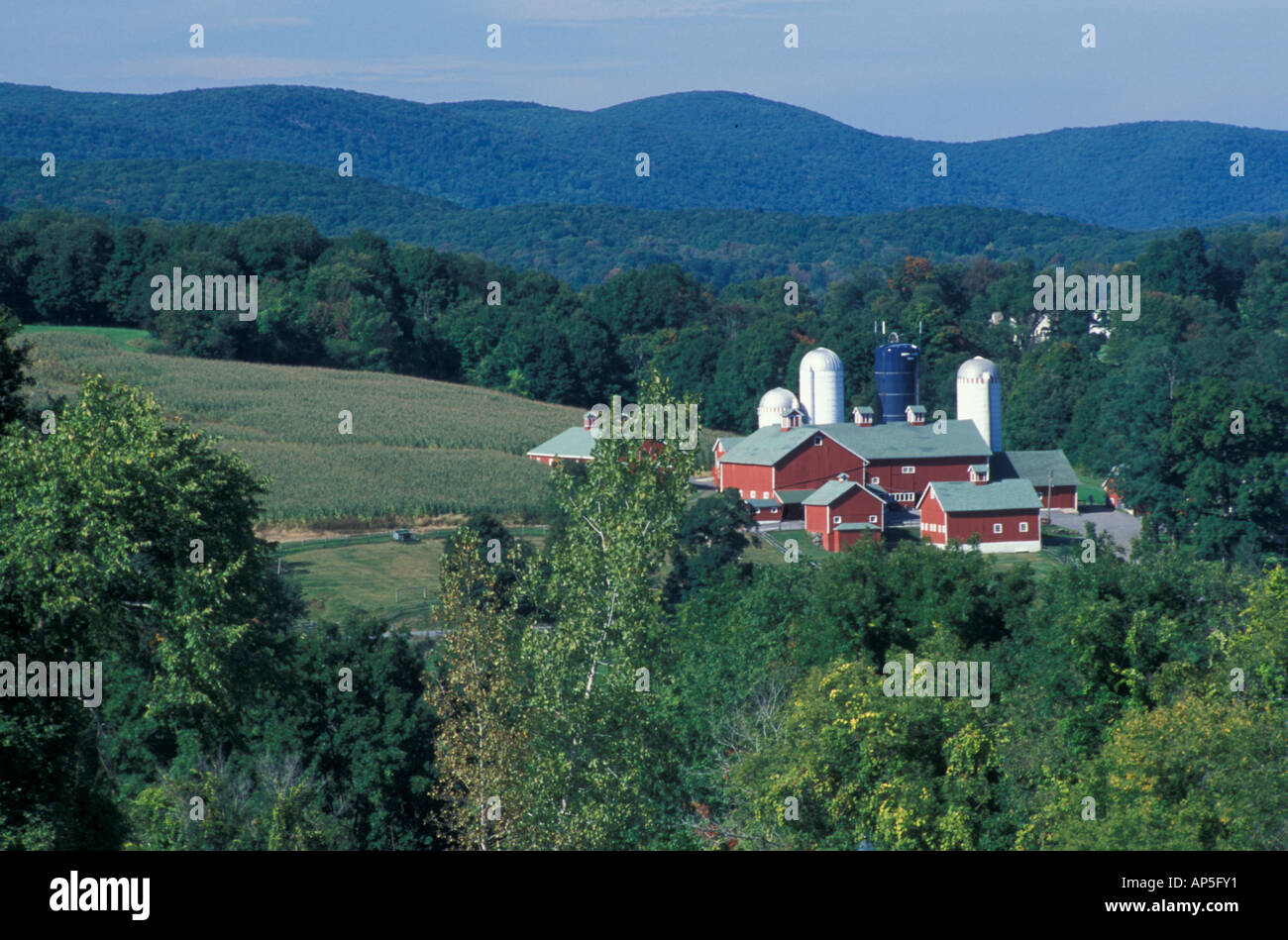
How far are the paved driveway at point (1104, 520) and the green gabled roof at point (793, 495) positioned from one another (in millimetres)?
11665

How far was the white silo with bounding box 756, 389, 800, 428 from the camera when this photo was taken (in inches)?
2889

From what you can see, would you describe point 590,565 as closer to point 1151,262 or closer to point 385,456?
point 385,456

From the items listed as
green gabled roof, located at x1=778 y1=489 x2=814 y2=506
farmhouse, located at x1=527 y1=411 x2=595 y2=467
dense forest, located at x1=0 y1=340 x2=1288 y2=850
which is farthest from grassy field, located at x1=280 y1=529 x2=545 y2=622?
farmhouse, located at x1=527 y1=411 x2=595 y2=467

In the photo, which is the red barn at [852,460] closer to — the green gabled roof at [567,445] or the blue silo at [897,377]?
the blue silo at [897,377]

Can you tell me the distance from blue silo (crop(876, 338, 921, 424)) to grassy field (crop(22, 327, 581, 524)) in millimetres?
18043

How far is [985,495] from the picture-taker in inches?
2411

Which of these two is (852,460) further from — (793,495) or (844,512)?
(844,512)

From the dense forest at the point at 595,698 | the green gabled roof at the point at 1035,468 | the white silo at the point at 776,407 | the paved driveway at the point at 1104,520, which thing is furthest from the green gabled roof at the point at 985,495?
the dense forest at the point at 595,698

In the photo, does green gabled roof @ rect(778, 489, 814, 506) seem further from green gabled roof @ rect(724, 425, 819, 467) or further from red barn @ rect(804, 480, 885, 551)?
red barn @ rect(804, 480, 885, 551)

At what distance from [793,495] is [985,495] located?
334 inches

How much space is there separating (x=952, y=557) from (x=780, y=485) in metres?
33.0

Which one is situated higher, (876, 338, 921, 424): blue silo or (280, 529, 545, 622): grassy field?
(876, 338, 921, 424): blue silo

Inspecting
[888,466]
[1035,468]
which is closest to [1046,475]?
[1035,468]

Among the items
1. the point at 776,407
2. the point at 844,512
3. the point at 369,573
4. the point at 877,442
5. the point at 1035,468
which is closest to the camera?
the point at 369,573
